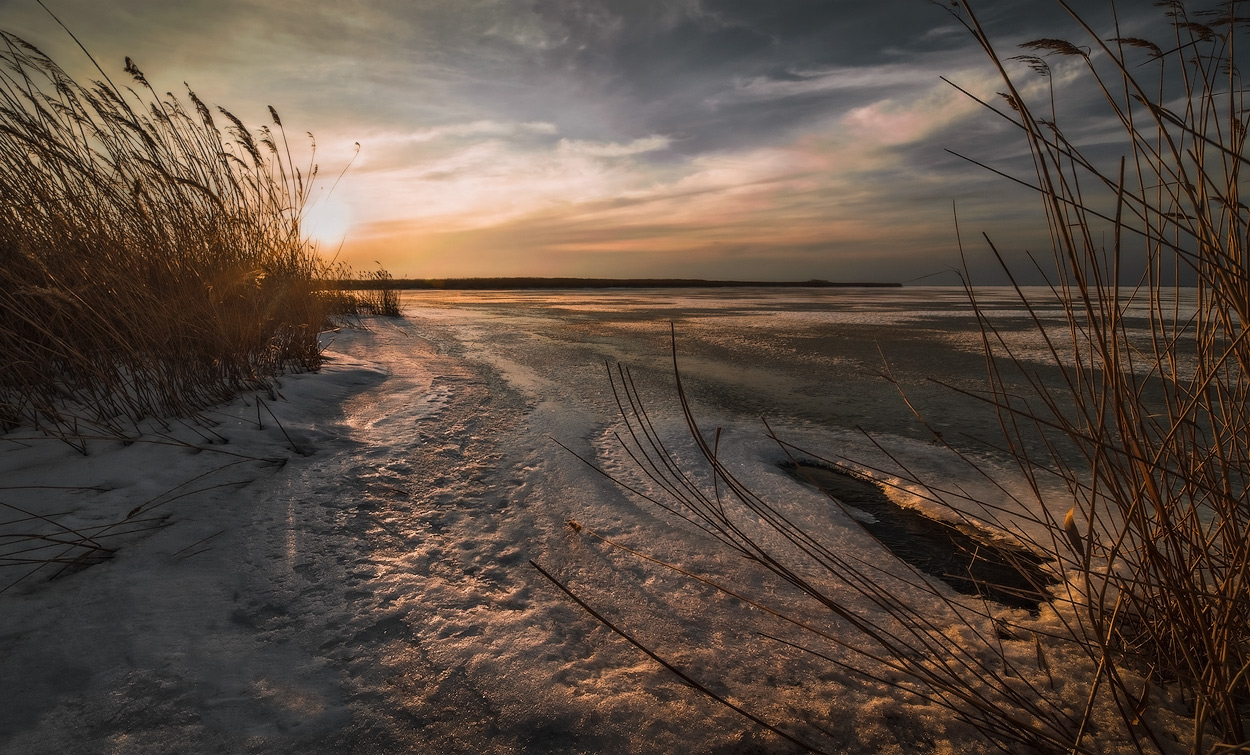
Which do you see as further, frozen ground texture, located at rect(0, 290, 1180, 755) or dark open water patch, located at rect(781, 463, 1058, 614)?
dark open water patch, located at rect(781, 463, 1058, 614)

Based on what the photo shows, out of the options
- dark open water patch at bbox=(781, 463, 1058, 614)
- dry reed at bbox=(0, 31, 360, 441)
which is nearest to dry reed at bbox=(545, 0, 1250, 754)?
dark open water patch at bbox=(781, 463, 1058, 614)

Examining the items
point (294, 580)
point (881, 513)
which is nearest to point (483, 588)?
point (294, 580)

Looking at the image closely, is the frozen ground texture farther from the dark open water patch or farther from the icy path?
the dark open water patch

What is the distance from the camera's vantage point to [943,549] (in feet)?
5.97

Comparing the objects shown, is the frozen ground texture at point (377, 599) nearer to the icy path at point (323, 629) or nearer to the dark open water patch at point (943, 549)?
the icy path at point (323, 629)

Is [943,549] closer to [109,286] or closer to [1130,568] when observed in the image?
[1130,568]

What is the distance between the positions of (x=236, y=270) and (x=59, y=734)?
2.97 metres

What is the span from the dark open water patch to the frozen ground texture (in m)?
0.15

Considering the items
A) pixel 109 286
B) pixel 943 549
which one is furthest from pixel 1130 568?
pixel 109 286

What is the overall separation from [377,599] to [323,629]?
0.49 feet

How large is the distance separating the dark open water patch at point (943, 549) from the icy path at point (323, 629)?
76cm

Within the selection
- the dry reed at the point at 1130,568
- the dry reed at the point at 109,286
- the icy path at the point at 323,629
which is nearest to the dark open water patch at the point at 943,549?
→ the dry reed at the point at 1130,568

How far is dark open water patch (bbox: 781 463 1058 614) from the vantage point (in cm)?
153

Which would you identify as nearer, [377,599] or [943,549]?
[377,599]
